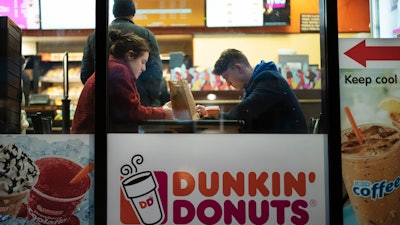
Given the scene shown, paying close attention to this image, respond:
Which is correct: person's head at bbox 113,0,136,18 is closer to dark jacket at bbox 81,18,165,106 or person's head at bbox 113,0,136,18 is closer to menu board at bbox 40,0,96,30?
dark jacket at bbox 81,18,165,106

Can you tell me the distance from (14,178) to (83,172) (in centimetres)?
44

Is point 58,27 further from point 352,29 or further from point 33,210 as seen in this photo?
point 352,29

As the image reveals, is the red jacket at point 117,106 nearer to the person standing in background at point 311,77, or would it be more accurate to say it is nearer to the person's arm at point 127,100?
the person's arm at point 127,100

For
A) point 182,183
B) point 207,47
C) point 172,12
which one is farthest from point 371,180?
point 172,12

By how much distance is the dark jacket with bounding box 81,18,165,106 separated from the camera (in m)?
3.43

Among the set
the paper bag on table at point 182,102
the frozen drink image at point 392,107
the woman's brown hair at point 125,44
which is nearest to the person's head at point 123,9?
the woman's brown hair at point 125,44

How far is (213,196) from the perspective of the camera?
3.24 metres

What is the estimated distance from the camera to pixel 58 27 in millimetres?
4164

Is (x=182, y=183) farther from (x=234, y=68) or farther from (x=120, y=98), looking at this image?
(x=234, y=68)

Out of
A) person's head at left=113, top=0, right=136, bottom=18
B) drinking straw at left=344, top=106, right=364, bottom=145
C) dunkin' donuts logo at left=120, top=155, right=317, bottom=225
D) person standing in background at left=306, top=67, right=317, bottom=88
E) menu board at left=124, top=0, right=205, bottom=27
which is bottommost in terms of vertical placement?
dunkin' donuts logo at left=120, top=155, right=317, bottom=225

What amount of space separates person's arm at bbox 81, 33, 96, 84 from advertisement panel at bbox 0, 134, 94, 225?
454 mm

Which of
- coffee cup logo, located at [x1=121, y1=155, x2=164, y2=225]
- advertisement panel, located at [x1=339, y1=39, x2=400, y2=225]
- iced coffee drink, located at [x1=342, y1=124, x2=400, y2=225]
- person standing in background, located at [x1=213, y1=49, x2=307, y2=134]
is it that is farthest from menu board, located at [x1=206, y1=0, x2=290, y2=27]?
coffee cup logo, located at [x1=121, y1=155, x2=164, y2=225]

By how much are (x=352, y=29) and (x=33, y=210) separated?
A: 2.46 metres

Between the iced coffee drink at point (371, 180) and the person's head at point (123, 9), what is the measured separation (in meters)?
1.70
